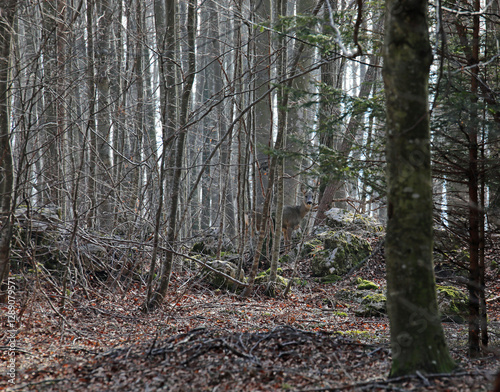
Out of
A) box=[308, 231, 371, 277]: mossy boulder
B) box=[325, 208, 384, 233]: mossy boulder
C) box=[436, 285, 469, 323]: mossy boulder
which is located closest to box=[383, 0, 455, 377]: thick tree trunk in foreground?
box=[436, 285, 469, 323]: mossy boulder

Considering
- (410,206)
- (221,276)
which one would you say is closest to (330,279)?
(221,276)

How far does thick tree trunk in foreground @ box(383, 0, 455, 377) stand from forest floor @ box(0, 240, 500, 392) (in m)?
0.21

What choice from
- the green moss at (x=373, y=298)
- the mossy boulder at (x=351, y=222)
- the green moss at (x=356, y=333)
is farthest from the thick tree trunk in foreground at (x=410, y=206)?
the mossy boulder at (x=351, y=222)

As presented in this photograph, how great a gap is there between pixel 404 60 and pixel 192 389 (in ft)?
9.36

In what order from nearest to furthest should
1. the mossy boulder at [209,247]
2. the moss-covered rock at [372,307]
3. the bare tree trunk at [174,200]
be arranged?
the bare tree trunk at [174,200] → the moss-covered rock at [372,307] → the mossy boulder at [209,247]

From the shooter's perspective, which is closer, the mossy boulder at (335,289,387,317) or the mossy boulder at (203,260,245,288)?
the mossy boulder at (335,289,387,317)

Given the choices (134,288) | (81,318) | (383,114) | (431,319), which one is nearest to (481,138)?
(383,114)

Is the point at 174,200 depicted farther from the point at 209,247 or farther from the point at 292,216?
the point at 292,216

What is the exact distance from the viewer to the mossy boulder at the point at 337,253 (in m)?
10.1

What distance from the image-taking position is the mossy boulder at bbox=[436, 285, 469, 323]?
6.84 metres

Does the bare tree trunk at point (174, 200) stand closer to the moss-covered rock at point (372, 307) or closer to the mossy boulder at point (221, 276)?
the mossy boulder at point (221, 276)

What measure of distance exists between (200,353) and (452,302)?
515 centimetres

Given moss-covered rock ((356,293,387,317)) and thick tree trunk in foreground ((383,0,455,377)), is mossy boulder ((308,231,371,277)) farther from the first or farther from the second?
thick tree trunk in foreground ((383,0,455,377))

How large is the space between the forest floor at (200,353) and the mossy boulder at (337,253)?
354 centimetres
